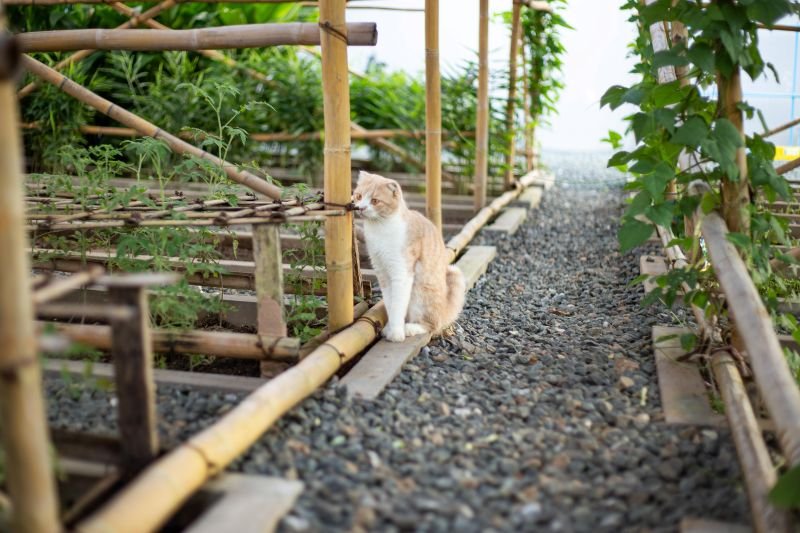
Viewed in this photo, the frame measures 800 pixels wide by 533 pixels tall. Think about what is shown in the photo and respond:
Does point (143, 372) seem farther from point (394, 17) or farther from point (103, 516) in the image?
point (394, 17)

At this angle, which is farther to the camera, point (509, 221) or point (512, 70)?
point (512, 70)

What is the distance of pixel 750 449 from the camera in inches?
71.6

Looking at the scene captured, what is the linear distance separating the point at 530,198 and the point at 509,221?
1.17 metres

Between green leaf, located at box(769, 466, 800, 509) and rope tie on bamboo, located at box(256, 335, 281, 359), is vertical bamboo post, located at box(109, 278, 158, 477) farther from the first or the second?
green leaf, located at box(769, 466, 800, 509)

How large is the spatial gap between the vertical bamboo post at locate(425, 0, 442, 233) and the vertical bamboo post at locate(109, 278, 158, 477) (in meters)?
2.71

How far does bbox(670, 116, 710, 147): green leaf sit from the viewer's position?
7.37 ft

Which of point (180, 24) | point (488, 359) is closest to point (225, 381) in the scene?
point (488, 359)

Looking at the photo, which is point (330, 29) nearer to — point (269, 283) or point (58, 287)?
point (269, 283)

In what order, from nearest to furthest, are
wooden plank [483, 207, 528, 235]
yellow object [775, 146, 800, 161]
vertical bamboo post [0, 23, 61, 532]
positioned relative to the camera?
1. vertical bamboo post [0, 23, 61, 532]
2. wooden plank [483, 207, 528, 235]
3. yellow object [775, 146, 800, 161]

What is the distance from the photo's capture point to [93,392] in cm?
227

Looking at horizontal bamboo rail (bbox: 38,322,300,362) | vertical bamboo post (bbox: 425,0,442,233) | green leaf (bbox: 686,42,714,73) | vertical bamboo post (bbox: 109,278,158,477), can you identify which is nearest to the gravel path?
horizontal bamboo rail (bbox: 38,322,300,362)

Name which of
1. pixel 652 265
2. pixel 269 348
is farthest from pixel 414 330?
pixel 652 265

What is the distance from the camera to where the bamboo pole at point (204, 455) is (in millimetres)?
1427

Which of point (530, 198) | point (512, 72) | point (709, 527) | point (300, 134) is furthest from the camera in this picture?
point (530, 198)
